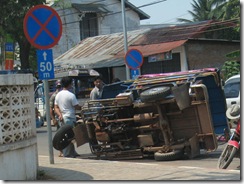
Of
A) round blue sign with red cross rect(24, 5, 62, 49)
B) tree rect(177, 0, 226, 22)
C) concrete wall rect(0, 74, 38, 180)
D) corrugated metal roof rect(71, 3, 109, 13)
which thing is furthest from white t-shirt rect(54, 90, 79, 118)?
tree rect(177, 0, 226, 22)

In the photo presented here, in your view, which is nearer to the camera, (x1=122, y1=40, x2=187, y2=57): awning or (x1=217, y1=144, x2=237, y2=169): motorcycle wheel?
(x1=217, y1=144, x2=237, y2=169): motorcycle wheel

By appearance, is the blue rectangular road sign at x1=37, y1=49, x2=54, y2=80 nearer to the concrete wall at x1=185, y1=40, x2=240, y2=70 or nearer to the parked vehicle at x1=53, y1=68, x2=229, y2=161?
the parked vehicle at x1=53, y1=68, x2=229, y2=161

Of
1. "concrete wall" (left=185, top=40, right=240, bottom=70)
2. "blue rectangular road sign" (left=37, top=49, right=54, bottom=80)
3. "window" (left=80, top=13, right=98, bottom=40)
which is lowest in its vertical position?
"blue rectangular road sign" (left=37, top=49, right=54, bottom=80)

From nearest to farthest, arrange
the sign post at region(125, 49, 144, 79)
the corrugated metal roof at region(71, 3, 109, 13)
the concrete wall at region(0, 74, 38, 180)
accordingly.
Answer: the concrete wall at region(0, 74, 38, 180) < the sign post at region(125, 49, 144, 79) < the corrugated metal roof at region(71, 3, 109, 13)

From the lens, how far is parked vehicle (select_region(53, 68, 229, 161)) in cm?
919

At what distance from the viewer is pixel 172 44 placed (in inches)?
1005

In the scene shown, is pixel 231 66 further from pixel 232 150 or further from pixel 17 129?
pixel 17 129

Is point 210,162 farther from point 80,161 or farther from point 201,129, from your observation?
point 80,161

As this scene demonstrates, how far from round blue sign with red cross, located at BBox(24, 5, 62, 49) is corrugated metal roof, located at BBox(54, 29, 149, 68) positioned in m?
18.1

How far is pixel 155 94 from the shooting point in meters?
9.13

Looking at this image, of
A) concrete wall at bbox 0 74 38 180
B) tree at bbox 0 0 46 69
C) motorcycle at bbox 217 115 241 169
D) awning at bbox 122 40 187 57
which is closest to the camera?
concrete wall at bbox 0 74 38 180

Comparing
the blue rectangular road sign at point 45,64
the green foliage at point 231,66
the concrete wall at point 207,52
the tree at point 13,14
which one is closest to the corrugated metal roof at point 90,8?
the concrete wall at point 207,52

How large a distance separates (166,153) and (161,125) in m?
0.55

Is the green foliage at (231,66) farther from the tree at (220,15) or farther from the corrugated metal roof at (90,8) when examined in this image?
the corrugated metal roof at (90,8)
